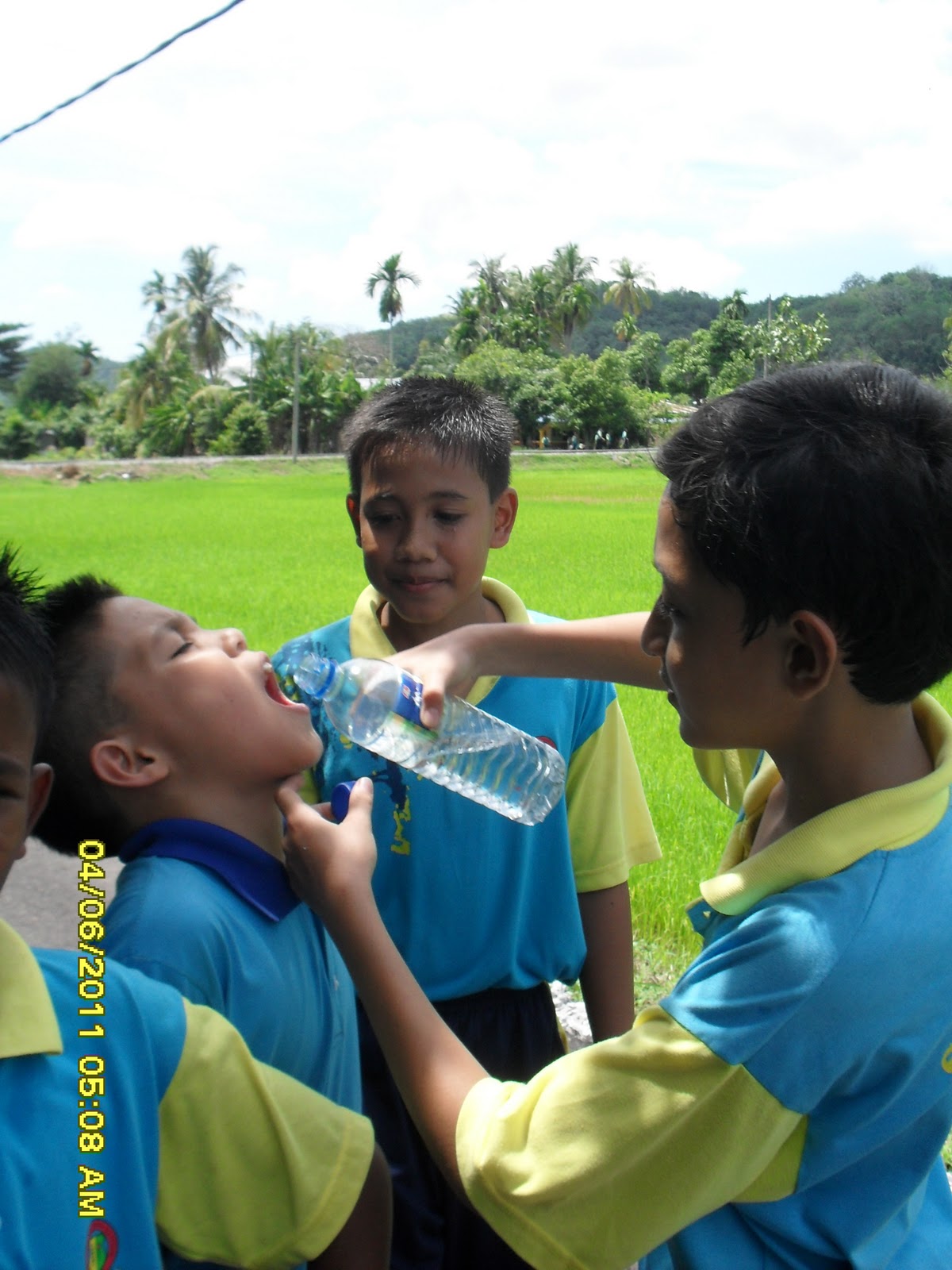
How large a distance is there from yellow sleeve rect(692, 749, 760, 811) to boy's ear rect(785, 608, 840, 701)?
1.91 feet

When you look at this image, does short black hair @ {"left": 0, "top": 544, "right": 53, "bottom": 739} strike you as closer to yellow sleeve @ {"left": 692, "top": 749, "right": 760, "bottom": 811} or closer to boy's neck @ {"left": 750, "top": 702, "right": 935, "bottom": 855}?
boy's neck @ {"left": 750, "top": 702, "right": 935, "bottom": 855}

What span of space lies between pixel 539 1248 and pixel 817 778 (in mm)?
576

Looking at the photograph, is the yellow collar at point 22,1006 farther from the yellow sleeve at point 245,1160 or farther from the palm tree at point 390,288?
the palm tree at point 390,288

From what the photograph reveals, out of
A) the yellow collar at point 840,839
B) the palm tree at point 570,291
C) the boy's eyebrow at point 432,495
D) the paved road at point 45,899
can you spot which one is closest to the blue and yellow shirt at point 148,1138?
the yellow collar at point 840,839

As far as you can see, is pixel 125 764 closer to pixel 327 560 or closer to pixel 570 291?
pixel 327 560

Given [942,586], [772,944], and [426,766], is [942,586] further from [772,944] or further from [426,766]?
[426,766]

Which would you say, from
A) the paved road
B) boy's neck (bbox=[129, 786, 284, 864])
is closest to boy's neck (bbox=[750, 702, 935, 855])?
boy's neck (bbox=[129, 786, 284, 864])

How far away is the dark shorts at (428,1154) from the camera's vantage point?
75.8 inches

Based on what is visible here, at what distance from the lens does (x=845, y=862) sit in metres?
1.21

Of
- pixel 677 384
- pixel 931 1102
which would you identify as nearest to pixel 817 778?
pixel 931 1102

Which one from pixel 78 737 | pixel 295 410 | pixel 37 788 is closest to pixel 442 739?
pixel 78 737

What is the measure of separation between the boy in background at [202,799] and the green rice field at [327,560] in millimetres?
304

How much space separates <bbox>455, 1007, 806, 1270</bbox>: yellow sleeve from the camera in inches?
45.3

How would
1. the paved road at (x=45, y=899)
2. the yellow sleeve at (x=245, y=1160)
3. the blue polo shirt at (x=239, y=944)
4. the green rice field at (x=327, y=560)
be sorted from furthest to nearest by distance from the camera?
the green rice field at (x=327, y=560)
the paved road at (x=45, y=899)
the blue polo shirt at (x=239, y=944)
the yellow sleeve at (x=245, y=1160)
